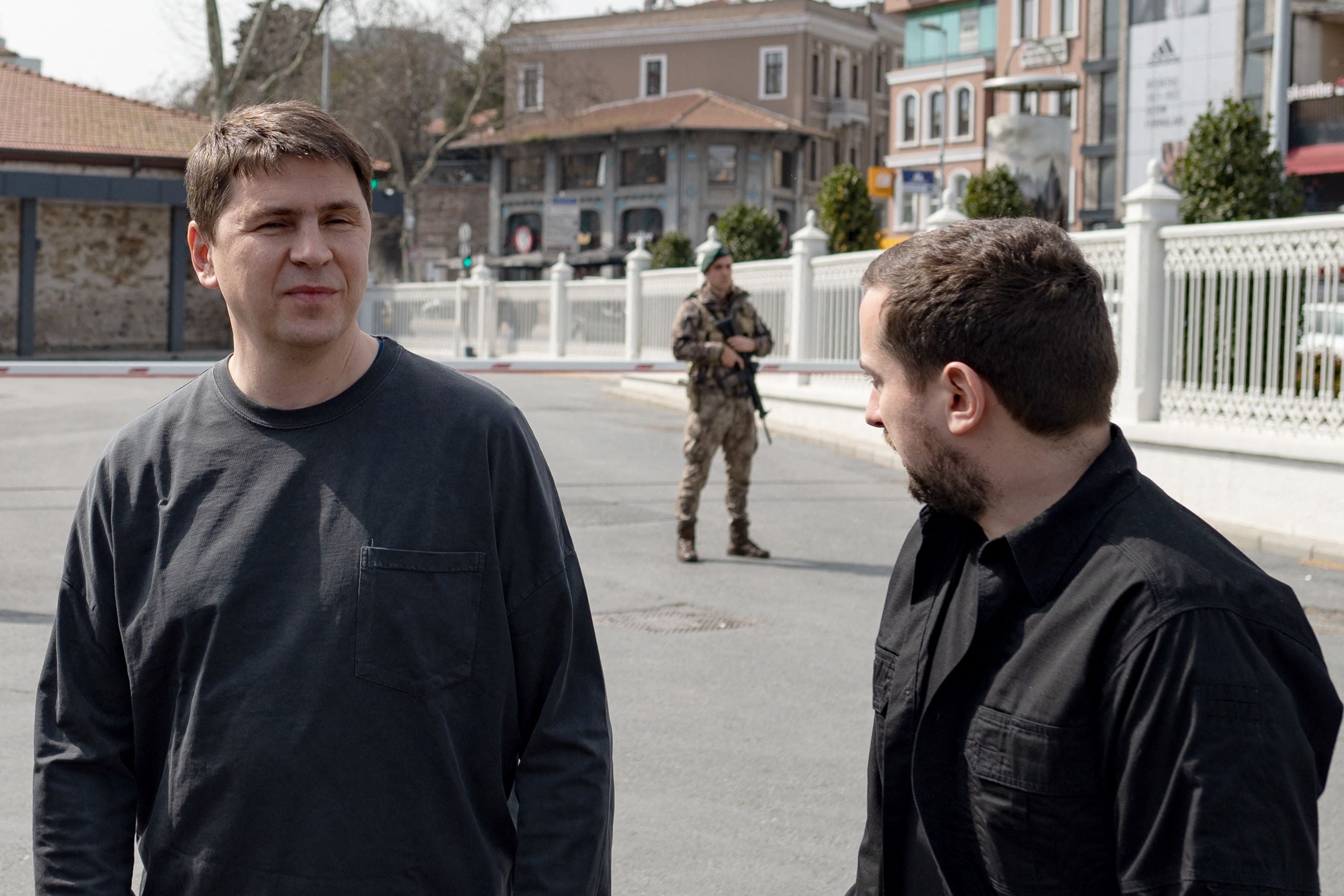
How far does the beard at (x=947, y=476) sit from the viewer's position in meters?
1.87

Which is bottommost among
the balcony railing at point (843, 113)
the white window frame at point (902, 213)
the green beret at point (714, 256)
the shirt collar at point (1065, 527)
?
the shirt collar at point (1065, 527)

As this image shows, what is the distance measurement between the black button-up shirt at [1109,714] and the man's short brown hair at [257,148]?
109 cm

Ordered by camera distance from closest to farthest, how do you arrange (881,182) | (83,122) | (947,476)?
(947,476) → (881,182) → (83,122)

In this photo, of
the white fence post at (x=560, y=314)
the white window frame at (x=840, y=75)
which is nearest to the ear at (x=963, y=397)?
the white fence post at (x=560, y=314)

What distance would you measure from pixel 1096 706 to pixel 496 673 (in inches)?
35.4

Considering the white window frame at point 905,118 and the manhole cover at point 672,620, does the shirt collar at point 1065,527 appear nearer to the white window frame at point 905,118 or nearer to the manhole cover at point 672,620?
the manhole cover at point 672,620

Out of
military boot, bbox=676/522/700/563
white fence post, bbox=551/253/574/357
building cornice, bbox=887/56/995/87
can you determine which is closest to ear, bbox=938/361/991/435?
military boot, bbox=676/522/700/563

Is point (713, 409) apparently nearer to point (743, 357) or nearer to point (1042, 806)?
point (743, 357)

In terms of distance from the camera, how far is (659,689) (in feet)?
21.1

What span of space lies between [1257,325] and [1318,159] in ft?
106

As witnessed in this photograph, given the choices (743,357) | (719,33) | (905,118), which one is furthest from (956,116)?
(743,357)

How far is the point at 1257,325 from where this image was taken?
1118cm

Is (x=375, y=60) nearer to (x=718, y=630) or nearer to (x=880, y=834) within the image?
(x=718, y=630)

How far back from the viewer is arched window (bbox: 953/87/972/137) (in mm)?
61031
